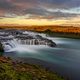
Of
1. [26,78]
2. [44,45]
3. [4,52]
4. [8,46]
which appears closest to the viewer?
[26,78]

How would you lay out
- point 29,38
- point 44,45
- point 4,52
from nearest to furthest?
point 4,52, point 44,45, point 29,38

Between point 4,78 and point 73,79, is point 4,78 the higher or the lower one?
the higher one

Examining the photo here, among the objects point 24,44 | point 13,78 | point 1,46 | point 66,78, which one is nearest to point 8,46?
point 1,46

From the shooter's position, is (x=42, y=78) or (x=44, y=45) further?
(x=44, y=45)

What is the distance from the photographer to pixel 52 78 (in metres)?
13.6

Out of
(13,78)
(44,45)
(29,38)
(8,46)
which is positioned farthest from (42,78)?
(29,38)

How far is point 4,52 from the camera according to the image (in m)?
28.0

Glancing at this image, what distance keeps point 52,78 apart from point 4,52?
1529 cm

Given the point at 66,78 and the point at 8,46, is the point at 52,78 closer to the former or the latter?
the point at 66,78

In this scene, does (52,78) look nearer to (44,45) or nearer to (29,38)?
(44,45)

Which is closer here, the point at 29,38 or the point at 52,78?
the point at 52,78

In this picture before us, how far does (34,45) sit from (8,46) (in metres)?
7.73

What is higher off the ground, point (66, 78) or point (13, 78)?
point (13, 78)

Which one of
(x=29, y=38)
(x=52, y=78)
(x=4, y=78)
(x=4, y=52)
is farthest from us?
(x=29, y=38)
